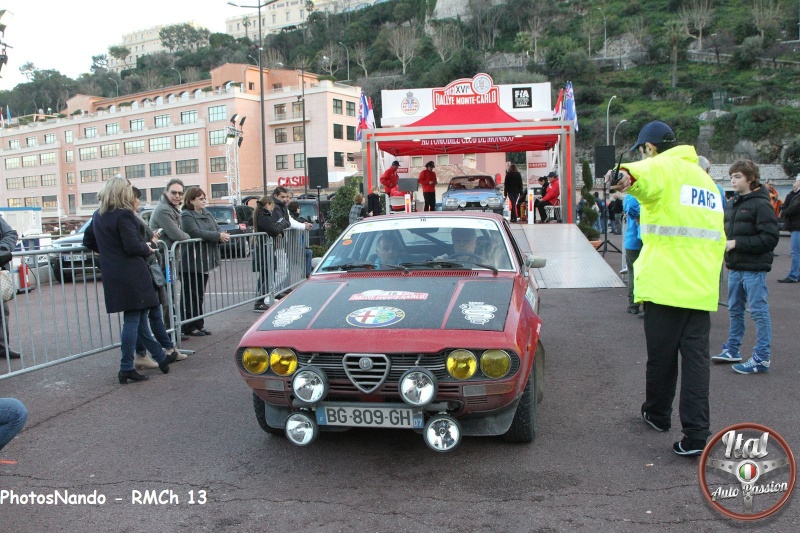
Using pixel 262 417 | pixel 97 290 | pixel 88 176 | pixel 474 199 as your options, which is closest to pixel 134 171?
pixel 88 176

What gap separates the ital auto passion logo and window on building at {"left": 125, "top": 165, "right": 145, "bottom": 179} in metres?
76.5

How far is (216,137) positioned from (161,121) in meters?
9.19

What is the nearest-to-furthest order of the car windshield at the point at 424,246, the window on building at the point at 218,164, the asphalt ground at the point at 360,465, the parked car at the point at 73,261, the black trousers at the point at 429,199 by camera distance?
the asphalt ground at the point at 360,465 → the car windshield at the point at 424,246 → the parked car at the point at 73,261 → the black trousers at the point at 429,199 → the window on building at the point at 218,164

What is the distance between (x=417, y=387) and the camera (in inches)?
140

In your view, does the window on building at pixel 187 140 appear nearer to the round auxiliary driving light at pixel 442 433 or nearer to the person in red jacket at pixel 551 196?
the person in red jacket at pixel 551 196

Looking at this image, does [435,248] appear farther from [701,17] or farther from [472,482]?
[701,17]

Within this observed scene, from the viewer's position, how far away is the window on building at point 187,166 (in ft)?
224

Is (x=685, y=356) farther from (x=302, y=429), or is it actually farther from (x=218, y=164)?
(x=218, y=164)

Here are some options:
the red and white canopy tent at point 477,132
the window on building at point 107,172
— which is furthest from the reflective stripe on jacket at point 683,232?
the window on building at point 107,172

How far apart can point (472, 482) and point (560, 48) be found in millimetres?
98371

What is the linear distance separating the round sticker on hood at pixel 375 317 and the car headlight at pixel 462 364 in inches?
17.0

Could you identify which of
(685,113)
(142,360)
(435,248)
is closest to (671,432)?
(435,248)

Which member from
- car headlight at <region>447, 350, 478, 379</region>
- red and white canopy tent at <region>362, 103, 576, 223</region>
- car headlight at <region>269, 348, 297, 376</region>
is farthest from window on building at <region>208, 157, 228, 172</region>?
car headlight at <region>447, 350, 478, 379</region>

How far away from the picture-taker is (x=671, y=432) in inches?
172
